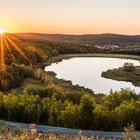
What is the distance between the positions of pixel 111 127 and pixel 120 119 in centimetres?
73

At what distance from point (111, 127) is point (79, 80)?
46.9 meters

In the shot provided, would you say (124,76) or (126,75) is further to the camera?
(126,75)

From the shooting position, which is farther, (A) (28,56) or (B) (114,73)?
(A) (28,56)

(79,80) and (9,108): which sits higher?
(9,108)

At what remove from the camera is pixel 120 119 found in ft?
76.4

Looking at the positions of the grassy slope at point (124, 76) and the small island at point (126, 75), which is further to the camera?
the grassy slope at point (124, 76)

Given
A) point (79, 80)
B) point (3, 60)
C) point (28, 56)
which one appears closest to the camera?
point (79, 80)

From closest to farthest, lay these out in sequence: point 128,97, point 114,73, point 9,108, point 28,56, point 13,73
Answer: point 9,108 → point 128,97 → point 13,73 → point 114,73 → point 28,56

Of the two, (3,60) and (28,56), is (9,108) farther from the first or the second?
(28,56)

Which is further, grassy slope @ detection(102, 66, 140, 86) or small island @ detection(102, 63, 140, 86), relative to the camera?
grassy slope @ detection(102, 66, 140, 86)

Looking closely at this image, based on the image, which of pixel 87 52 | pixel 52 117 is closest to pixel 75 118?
pixel 52 117

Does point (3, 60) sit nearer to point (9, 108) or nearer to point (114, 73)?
point (114, 73)

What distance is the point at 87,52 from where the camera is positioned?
165m

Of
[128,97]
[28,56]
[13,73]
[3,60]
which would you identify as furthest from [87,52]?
Result: [128,97]
